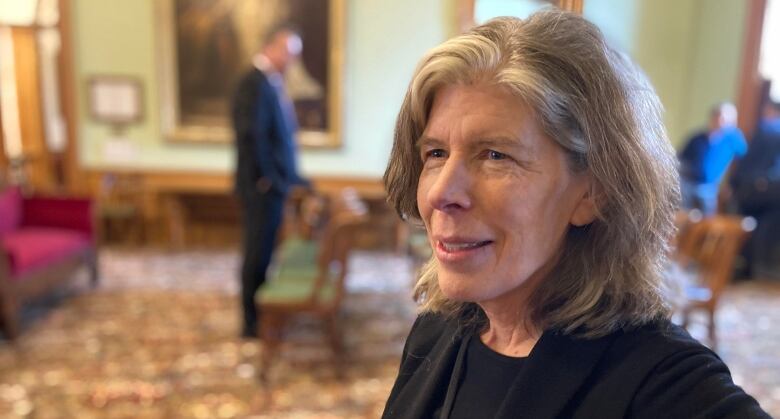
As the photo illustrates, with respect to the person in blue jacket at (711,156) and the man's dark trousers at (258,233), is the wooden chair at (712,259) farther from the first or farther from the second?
the man's dark trousers at (258,233)

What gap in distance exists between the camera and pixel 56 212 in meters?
4.48

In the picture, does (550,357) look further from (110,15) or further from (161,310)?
(110,15)

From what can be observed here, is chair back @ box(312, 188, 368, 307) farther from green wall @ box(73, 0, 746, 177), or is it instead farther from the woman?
green wall @ box(73, 0, 746, 177)

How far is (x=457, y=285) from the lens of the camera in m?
0.85

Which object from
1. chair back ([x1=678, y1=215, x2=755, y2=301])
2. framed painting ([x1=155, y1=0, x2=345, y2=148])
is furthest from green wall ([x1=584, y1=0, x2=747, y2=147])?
framed painting ([x1=155, y1=0, x2=345, y2=148])

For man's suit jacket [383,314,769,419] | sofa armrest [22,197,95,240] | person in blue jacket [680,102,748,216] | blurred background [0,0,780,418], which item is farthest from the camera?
person in blue jacket [680,102,748,216]

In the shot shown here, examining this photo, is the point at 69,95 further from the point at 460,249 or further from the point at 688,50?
the point at 688,50

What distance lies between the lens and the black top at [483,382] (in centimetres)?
88

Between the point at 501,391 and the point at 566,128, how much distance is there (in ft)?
1.30

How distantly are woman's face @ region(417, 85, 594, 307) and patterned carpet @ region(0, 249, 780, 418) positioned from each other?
2160 millimetres

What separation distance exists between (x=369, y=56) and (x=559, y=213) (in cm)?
507

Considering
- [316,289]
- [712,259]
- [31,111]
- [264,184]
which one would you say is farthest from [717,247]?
[31,111]

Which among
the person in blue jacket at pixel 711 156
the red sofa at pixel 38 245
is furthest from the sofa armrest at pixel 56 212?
the person in blue jacket at pixel 711 156

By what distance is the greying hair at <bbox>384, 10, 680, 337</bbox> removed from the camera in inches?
30.3
